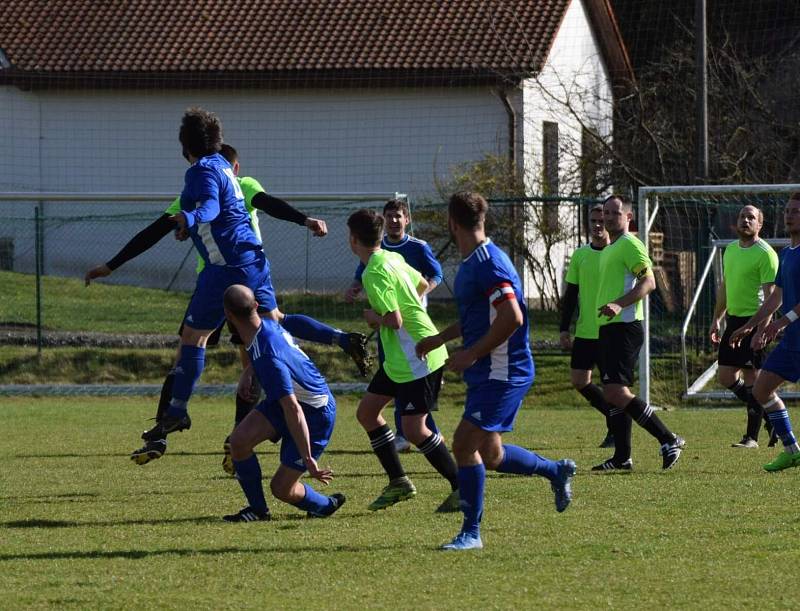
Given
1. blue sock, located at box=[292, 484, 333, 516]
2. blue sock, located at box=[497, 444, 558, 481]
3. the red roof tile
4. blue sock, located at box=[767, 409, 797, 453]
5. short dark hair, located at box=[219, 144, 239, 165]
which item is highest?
the red roof tile

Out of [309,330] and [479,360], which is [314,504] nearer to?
[479,360]

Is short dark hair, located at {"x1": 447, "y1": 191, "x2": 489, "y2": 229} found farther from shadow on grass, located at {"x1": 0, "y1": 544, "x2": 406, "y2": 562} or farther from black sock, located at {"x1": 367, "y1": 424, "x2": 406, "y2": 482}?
black sock, located at {"x1": 367, "y1": 424, "x2": 406, "y2": 482}

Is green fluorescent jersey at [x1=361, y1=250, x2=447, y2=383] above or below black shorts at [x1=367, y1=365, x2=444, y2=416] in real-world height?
above

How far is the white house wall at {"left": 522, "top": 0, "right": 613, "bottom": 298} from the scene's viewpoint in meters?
23.5

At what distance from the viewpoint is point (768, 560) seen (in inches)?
252

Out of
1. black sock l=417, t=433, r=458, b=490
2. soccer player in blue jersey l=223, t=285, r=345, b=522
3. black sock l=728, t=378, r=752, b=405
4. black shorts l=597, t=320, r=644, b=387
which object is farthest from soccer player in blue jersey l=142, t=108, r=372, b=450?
black sock l=728, t=378, r=752, b=405

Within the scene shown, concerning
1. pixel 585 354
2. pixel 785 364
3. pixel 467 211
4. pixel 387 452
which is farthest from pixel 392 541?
pixel 585 354

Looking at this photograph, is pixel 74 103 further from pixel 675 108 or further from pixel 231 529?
pixel 231 529

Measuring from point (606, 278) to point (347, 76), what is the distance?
16759 mm

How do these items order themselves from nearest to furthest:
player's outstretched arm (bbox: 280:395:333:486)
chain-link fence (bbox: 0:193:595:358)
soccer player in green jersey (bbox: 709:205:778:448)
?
player's outstretched arm (bbox: 280:395:333:486), soccer player in green jersey (bbox: 709:205:778:448), chain-link fence (bbox: 0:193:595:358)

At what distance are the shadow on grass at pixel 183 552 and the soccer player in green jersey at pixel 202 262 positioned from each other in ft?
6.10

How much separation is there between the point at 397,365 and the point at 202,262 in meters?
2.08

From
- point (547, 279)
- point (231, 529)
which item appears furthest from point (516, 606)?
point (547, 279)

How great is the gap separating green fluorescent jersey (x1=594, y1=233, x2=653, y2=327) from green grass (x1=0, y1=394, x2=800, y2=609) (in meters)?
1.19
